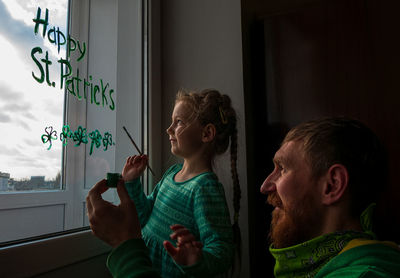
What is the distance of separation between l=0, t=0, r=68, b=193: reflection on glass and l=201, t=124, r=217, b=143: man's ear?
0.46m

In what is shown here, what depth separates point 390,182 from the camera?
106 cm

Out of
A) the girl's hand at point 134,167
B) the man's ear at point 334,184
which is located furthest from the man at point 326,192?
the girl's hand at point 134,167

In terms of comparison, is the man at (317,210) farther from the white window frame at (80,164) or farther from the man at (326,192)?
the white window frame at (80,164)

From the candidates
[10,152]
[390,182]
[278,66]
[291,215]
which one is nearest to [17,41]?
[10,152]

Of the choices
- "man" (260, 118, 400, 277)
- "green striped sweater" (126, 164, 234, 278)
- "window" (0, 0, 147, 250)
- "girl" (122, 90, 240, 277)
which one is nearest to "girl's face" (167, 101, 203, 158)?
"girl" (122, 90, 240, 277)

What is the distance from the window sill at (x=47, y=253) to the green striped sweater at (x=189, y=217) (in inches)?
7.0

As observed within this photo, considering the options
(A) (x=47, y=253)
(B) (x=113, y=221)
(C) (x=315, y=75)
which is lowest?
(A) (x=47, y=253)

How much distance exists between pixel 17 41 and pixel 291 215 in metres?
0.84

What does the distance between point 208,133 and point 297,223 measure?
0.49m

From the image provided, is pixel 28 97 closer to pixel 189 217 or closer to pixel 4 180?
pixel 4 180

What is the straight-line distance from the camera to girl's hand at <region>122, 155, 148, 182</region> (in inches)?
40.1

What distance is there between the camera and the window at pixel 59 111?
828mm

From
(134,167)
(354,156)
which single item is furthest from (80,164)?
(354,156)

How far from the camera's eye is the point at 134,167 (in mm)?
1028
